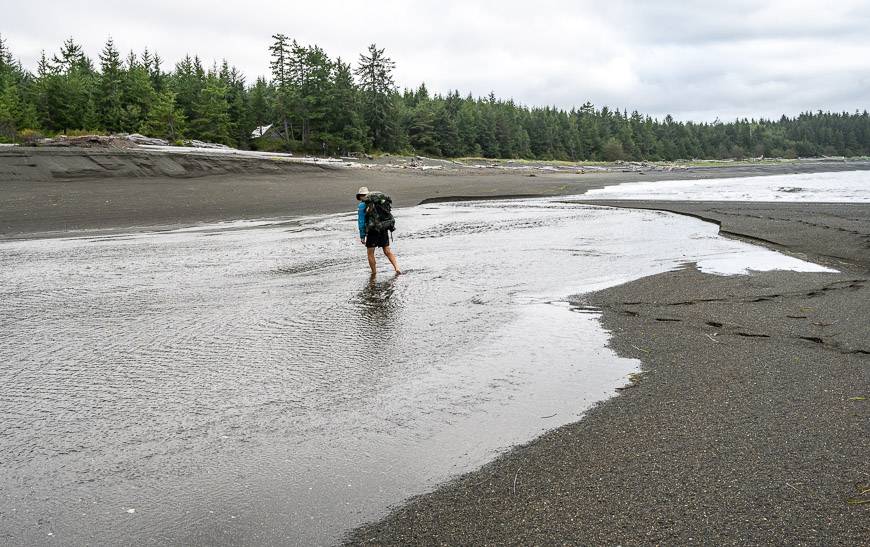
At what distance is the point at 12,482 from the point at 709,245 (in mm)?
14186

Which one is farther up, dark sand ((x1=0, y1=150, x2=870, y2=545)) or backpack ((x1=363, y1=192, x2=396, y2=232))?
backpack ((x1=363, y1=192, x2=396, y2=232))

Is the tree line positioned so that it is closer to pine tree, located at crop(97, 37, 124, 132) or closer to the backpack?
pine tree, located at crop(97, 37, 124, 132)

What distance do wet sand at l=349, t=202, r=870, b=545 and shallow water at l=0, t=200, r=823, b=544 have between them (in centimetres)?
31

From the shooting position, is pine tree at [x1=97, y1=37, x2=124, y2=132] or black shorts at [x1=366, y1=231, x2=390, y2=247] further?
pine tree at [x1=97, y1=37, x2=124, y2=132]

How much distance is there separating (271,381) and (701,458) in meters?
3.79

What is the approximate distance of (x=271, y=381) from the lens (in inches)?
230

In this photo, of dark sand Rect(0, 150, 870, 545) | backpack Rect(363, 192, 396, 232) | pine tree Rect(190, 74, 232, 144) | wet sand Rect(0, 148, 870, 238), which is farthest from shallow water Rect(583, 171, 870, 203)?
pine tree Rect(190, 74, 232, 144)

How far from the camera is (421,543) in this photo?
3264 millimetres

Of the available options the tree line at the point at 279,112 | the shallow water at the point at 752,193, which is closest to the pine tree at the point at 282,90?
the tree line at the point at 279,112

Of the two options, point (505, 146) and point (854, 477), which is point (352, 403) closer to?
point (854, 477)

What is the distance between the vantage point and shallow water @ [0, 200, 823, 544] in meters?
3.72

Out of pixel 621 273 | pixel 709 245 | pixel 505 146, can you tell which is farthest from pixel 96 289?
pixel 505 146

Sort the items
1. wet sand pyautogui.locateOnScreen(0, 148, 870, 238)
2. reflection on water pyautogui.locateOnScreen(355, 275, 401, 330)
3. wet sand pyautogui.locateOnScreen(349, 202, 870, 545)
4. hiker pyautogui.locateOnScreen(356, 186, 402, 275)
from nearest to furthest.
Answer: wet sand pyautogui.locateOnScreen(349, 202, 870, 545) < reflection on water pyautogui.locateOnScreen(355, 275, 401, 330) < hiker pyautogui.locateOnScreen(356, 186, 402, 275) < wet sand pyautogui.locateOnScreen(0, 148, 870, 238)

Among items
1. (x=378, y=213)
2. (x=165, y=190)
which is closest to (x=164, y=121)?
(x=165, y=190)
